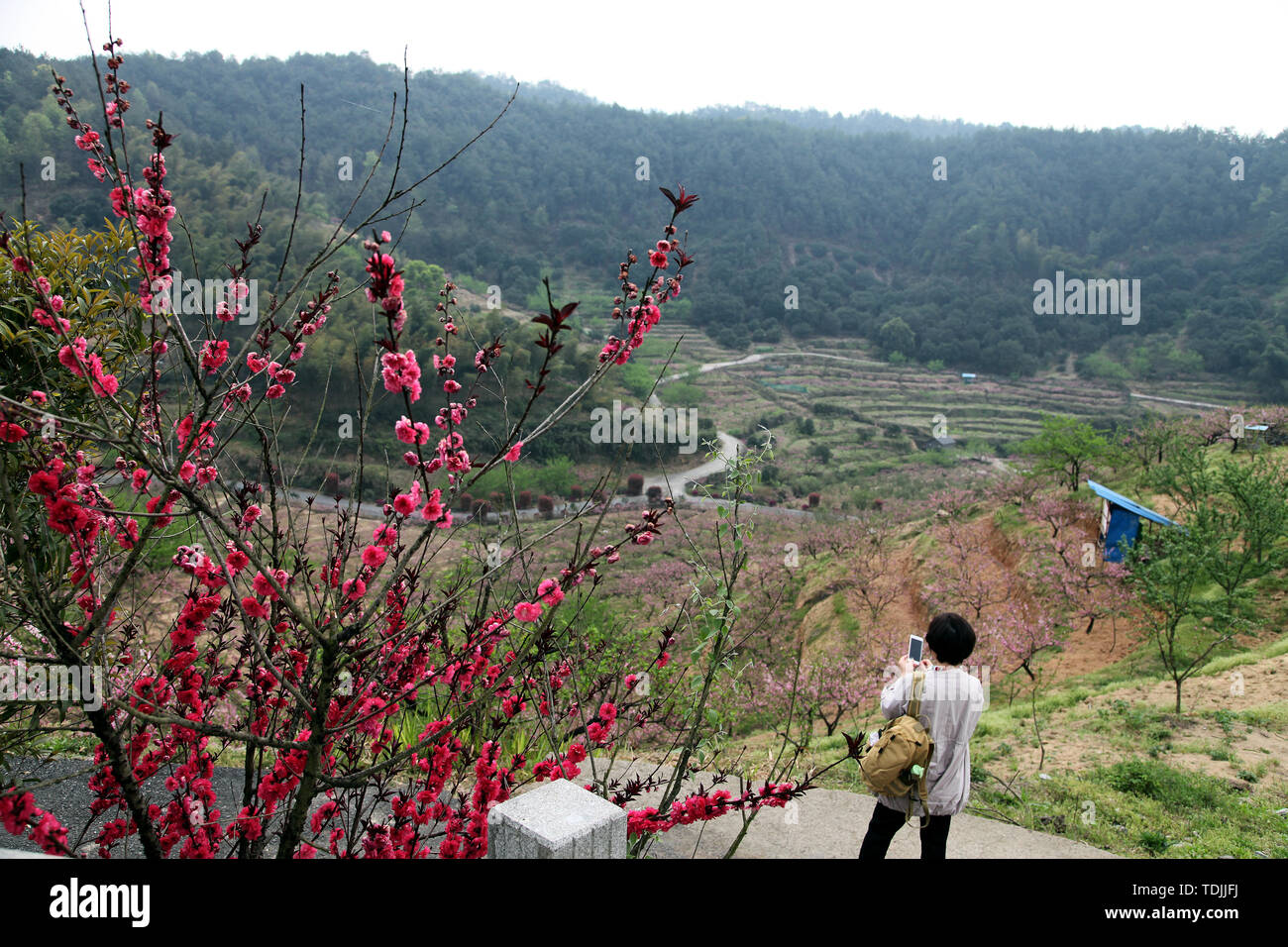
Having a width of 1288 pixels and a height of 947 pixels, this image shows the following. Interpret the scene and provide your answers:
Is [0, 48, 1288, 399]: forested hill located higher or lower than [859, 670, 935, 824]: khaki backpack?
higher

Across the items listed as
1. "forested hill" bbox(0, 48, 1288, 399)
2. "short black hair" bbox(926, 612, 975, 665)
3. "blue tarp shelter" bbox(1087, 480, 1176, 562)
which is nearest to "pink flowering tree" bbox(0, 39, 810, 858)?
"short black hair" bbox(926, 612, 975, 665)

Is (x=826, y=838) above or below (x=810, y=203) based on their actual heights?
below

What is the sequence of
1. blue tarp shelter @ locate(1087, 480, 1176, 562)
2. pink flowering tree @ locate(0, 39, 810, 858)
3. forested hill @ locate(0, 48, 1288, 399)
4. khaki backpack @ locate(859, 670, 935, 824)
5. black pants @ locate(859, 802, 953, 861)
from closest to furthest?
1. pink flowering tree @ locate(0, 39, 810, 858)
2. khaki backpack @ locate(859, 670, 935, 824)
3. black pants @ locate(859, 802, 953, 861)
4. blue tarp shelter @ locate(1087, 480, 1176, 562)
5. forested hill @ locate(0, 48, 1288, 399)

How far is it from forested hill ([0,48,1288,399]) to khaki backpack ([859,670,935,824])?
34502 millimetres

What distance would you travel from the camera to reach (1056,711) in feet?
19.4

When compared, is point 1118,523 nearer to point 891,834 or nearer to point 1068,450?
point 1068,450

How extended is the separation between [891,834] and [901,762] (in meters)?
0.33

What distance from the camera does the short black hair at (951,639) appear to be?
245 cm

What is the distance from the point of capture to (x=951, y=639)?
2457mm

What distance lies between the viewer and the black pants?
2482mm

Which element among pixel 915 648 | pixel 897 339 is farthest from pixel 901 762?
pixel 897 339

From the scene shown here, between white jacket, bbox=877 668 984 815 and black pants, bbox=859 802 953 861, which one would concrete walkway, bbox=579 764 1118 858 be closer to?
black pants, bbox=859 802 953 861
